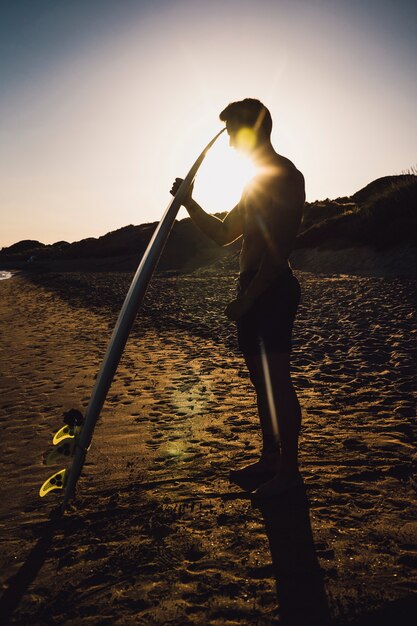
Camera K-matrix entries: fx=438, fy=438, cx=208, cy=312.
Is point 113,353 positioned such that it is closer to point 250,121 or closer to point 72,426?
point 72,426

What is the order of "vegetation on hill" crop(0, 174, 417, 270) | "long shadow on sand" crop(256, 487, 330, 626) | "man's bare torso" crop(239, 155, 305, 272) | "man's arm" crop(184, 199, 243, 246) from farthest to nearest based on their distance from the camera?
1. "vegetation on hill" crop(0, 174, 417, 270)
2. "man's arm" crop(184, 199, 243, 246)
3. "man's bare torso" crop(239, 155, 305, 272)
4. "long shadow on sand" crop(256, 487, 330, 626)

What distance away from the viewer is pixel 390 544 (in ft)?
7.18

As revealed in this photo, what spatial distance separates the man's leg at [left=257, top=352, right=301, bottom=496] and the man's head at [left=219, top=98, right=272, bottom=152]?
4.13ft

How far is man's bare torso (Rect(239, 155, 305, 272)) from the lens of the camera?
2.33m

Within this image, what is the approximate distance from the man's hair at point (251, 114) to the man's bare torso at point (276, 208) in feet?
0.82

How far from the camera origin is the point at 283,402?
8.36ft

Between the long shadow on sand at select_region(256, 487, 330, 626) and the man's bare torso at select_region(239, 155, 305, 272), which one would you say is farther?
the man's bare torso at select_region(239, 155, 305, 272)

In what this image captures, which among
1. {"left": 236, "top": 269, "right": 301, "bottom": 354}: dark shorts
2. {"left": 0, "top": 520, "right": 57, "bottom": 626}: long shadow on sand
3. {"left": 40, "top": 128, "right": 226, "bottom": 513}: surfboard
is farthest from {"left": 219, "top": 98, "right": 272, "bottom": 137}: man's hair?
{"left": 0, "top": 520, "right": 57, "bottom": 626}: long shadow on sand

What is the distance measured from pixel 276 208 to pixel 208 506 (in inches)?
70.2

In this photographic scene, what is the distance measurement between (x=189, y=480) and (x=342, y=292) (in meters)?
9.55

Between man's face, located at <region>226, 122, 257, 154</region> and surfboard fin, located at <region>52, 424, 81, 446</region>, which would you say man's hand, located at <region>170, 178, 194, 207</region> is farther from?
surfboard fin, located at <region>52, 424, 81, 446</region>

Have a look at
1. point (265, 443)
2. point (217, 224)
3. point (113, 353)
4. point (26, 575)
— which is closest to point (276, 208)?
point (217, 224)

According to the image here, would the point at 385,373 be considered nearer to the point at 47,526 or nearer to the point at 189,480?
the point at 189,480

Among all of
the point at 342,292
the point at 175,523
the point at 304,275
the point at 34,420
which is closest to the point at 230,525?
the point at 175,523
